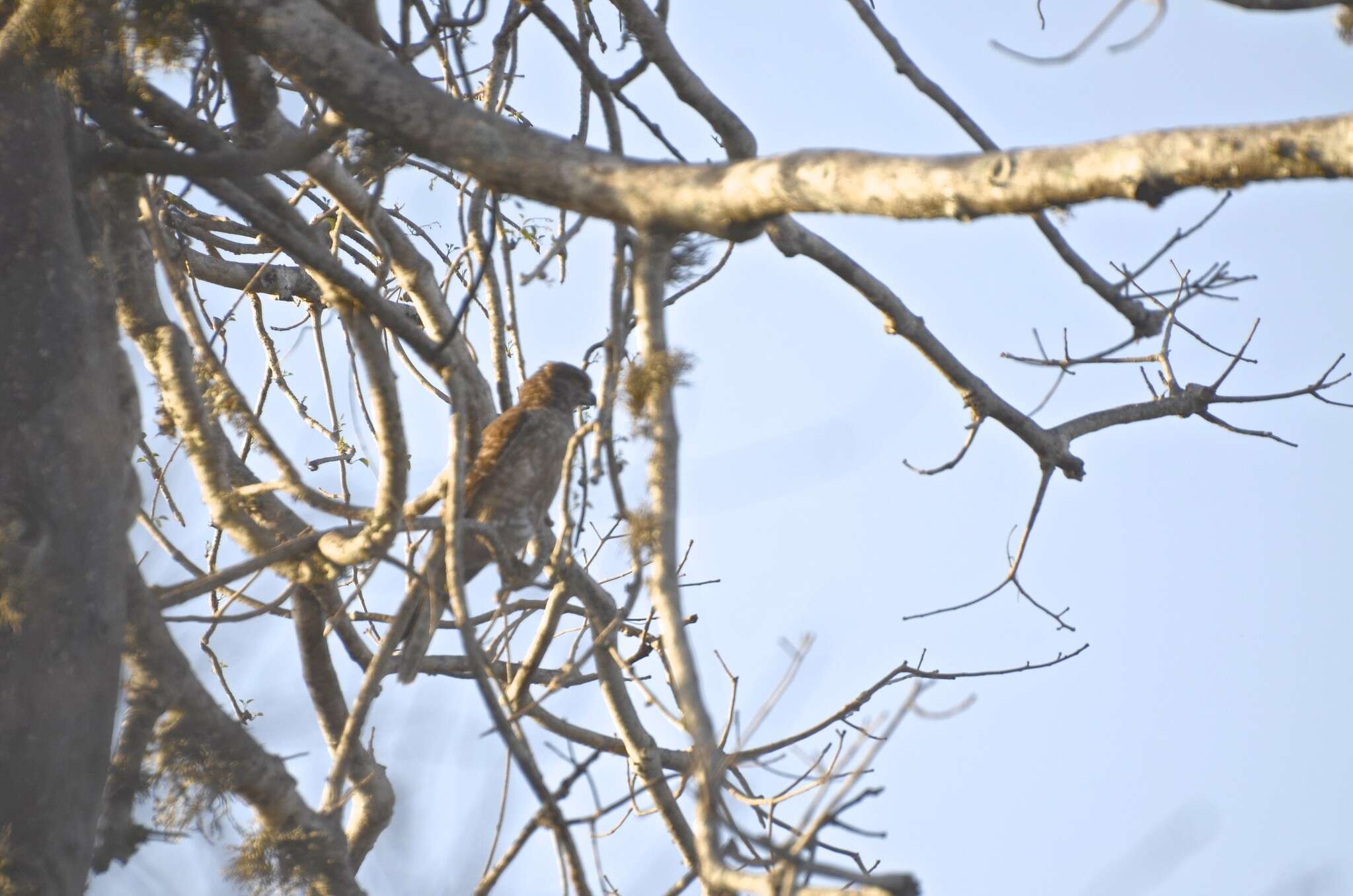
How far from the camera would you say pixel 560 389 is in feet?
18.5

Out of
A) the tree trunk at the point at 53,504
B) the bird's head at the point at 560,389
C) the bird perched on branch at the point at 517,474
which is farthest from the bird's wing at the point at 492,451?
the tree trunk at the point at 53,504

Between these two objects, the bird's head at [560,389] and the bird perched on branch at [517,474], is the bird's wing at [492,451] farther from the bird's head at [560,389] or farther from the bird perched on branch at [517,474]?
the bird's head at [560,389]

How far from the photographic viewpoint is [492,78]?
13.3 feet

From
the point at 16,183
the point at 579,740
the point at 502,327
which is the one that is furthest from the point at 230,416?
the point at 579,740

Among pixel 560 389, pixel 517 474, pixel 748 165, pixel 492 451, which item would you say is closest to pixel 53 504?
pixel 748 165

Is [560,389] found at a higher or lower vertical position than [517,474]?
higher

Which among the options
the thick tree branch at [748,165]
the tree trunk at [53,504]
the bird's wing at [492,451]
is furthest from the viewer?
the bird's wing at [492,451]

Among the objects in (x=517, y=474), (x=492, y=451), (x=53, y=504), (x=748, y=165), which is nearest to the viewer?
(x=748, y=165)

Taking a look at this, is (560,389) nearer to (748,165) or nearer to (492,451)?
(492,451)

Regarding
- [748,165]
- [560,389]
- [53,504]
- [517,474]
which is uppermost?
[560,389]

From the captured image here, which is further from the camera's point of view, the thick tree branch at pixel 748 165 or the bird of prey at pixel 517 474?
the bird of prey at pixel 517 474

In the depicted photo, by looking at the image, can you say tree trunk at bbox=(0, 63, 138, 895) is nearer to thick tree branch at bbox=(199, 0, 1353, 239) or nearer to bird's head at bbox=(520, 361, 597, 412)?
thick tree branch at bbox=(199, 0, 1353, 239)

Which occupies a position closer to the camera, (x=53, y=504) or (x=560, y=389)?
(x=53, y=504)

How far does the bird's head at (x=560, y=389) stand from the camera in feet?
18.3
